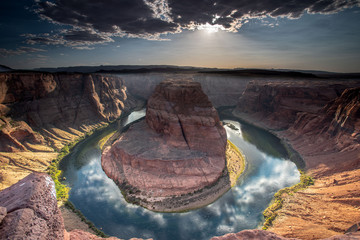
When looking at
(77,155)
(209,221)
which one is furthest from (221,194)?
(77,155)

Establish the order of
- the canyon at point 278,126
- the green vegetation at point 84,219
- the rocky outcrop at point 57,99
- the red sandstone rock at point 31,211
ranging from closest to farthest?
the red sandstone rock at point 31,211 → the canyon at point 278,126 → the green vegetation at point 84,219 → the rocky outcrop at point 57,99

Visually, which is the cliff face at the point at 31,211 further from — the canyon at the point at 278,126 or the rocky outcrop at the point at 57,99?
the rocky outcrop at the point at 57,99

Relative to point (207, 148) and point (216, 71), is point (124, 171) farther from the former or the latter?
point (216, 71)

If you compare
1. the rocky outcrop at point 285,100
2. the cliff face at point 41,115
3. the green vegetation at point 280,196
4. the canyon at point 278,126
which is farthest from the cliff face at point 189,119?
the rocky outcrop at point 285,100

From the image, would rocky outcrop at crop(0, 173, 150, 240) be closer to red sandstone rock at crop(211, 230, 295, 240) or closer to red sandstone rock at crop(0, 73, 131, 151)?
red sandstone rock at crop(211, 230, 295, 240)

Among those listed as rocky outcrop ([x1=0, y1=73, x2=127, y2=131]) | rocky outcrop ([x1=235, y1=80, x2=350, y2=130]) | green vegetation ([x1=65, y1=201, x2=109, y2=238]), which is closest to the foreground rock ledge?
green vegetation ([x1=65, y1=201, x2=109, y2=238])

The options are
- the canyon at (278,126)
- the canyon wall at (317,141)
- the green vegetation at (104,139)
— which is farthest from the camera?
the green vegetation at (104,139)
